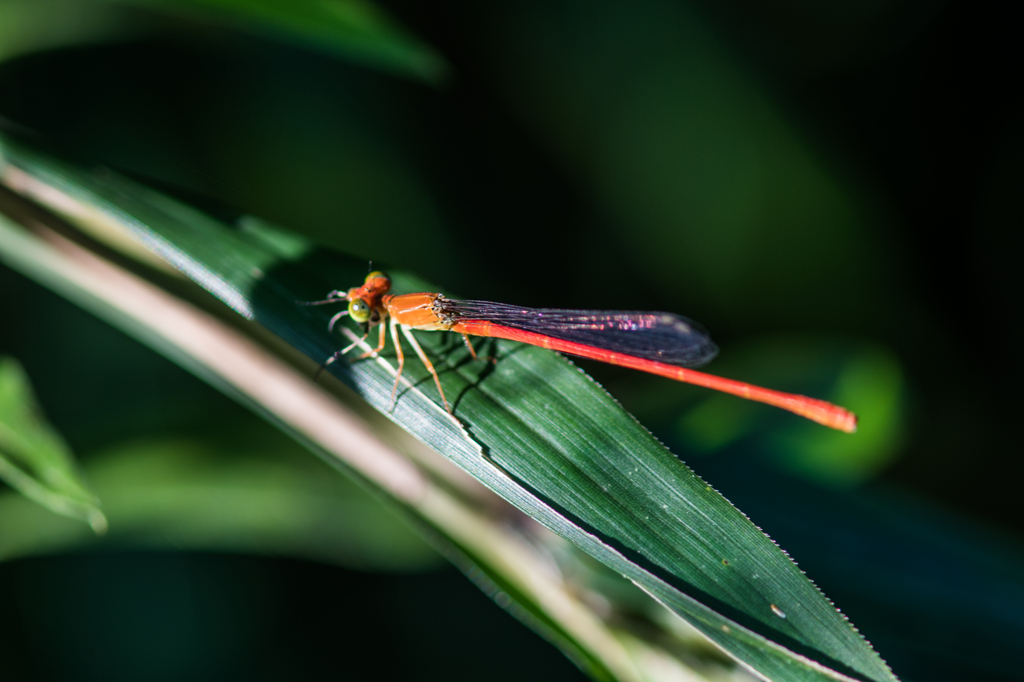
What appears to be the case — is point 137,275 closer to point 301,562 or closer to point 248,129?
point 301,562

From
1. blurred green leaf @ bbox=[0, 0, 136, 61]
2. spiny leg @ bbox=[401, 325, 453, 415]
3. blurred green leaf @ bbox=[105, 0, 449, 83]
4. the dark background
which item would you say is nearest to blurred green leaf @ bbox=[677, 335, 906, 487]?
the dark background

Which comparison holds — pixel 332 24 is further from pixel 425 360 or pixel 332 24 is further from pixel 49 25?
pixel 49 25

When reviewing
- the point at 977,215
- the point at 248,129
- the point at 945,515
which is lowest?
the point at 945,515

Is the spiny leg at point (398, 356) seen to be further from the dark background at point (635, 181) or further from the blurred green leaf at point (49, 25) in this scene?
the blurred green leaf at point (49, 25)

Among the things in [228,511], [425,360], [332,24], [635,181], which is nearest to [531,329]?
[425,360]

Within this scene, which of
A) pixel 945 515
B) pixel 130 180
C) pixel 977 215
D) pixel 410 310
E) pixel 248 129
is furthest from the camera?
pixel 977 215

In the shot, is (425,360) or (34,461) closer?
(34,461)

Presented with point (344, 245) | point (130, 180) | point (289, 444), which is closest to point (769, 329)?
point (344, 245)
